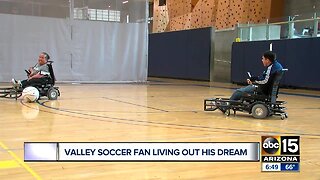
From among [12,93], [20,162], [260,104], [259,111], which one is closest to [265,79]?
[260,104]

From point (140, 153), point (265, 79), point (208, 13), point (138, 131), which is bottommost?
point (138, 131)

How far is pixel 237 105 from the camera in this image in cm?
803

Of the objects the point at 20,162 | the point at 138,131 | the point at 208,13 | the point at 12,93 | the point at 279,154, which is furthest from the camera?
the point at 208,13

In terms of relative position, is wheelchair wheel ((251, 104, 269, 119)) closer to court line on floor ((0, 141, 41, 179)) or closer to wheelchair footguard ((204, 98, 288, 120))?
wheelchair footguard ((204, 98, 288, 120))

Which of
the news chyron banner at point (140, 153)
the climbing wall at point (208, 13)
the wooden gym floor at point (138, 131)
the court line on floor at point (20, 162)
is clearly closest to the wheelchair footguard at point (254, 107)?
the wooden gym floor at point (138, 131)

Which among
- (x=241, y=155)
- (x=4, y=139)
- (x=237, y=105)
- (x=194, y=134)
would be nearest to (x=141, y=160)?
(x=241, y=155)

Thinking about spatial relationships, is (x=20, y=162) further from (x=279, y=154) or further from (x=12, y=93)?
(x=12, y=93)

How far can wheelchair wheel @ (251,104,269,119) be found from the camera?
769 cm

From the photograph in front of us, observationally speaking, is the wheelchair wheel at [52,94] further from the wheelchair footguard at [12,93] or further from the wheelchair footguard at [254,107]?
the wheelchair footguard at [254,107]

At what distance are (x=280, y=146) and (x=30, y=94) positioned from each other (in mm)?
7376

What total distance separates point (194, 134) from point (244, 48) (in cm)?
1352

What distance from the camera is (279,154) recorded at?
3592 mm

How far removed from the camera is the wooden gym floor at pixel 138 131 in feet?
12.4

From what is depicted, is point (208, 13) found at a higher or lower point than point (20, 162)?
higher
